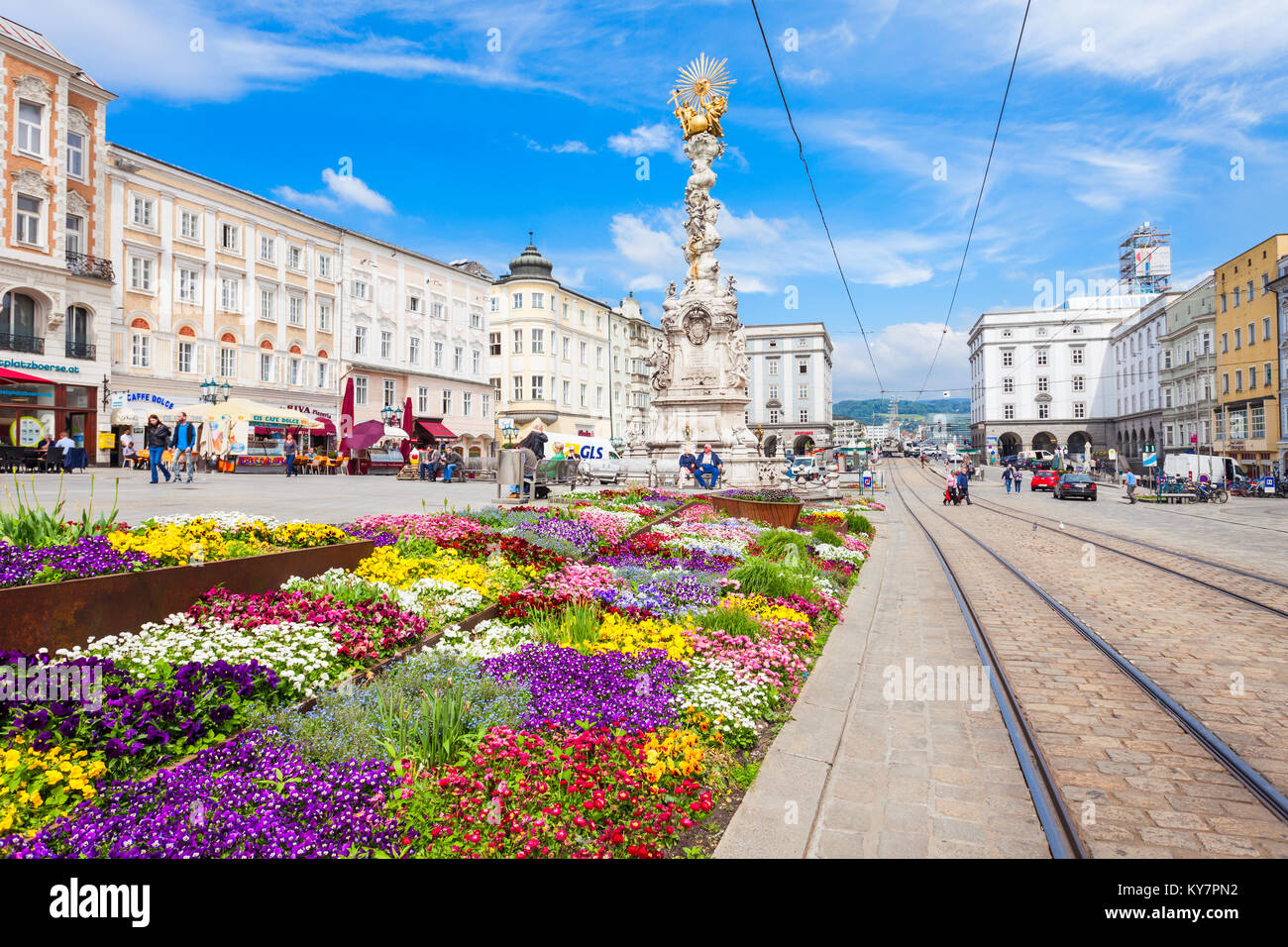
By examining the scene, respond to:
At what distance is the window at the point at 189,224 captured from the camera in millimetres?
35344

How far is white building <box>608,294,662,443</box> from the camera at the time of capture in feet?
243


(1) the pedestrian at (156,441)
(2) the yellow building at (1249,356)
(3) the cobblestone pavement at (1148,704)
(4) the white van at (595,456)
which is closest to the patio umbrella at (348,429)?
(4) the white van at (595,456)

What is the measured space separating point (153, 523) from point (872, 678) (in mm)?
7409

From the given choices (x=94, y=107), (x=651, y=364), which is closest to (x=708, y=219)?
(x=651, y=364)

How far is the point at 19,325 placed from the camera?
28.9 meters

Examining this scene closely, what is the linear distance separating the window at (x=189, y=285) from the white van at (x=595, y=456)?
1995cm

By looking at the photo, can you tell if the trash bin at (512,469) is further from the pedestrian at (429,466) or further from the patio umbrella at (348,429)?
the patio umbrella at (348,429)

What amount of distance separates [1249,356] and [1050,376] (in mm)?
50254

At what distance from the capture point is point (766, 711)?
510cm

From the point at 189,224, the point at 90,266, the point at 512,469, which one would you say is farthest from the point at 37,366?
the point at 512,469

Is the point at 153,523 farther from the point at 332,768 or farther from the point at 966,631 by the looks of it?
the point at 966,631

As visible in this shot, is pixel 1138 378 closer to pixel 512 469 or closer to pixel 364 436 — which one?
pixel 364 436

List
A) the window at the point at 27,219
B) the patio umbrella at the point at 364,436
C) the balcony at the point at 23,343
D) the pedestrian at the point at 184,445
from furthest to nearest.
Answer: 1. the patio umbrella at the point at 364,436
2. the window at the point at 27,219
3. the balcony at the point at 23,343
4. the pedestrian at the point at 184,445

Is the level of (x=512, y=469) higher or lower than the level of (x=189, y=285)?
lower
